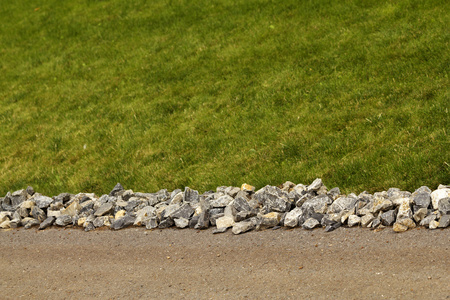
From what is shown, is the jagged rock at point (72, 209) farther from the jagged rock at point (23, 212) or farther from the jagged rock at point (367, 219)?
the jagged rock at point (367, 219)

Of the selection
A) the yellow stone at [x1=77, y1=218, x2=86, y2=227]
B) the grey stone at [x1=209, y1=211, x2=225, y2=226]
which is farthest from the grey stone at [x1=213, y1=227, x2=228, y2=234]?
the yellow stone at [x1=77, y1=218, x2=86, y2=227]

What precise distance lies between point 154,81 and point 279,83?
15.4 feet

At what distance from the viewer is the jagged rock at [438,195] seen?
275 inches

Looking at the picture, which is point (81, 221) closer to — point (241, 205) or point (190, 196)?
point (190, 196)

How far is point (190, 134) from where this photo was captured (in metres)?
12.4

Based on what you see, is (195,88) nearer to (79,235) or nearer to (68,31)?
(79,235)

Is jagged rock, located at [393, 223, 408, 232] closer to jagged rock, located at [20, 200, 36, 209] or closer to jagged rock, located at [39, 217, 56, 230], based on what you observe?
jagged rock, located at [39, 217, 56, 230]

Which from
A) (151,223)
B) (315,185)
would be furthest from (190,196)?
(315,185)

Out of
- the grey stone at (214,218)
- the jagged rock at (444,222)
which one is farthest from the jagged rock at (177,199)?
the jagged rock at (444,222)

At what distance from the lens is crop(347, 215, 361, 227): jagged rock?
7259 millimetres

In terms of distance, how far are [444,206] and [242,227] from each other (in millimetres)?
3022

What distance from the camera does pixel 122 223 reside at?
29.3 ft

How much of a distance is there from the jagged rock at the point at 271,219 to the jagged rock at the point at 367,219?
135 cm

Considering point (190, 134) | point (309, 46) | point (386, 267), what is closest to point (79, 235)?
point (190, 134)
